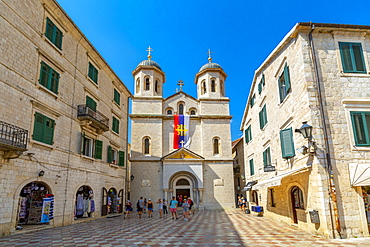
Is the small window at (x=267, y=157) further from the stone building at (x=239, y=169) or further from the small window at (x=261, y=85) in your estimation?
the stone building at (x=239, y=169)

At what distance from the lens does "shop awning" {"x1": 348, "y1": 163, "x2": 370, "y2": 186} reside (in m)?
10.3

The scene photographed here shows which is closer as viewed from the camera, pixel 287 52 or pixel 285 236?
pixel 285 236

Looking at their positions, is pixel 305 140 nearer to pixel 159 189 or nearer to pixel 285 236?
pixel 285 236

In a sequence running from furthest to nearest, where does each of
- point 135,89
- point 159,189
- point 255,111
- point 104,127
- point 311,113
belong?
point 135,89 → point 159,189 → point 255,111 → point 104,127 → point 311,113

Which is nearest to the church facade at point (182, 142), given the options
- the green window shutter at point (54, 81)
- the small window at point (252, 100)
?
the small window at point (252, 100)

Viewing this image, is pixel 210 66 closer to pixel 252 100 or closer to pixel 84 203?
pixel 252 100

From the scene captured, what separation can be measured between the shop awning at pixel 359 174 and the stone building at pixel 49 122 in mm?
13250

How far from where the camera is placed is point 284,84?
14.1 metres

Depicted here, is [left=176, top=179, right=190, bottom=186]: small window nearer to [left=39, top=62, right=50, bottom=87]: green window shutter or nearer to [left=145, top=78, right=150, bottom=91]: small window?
[left=145, top=78, right=150, bottom=91]: small window

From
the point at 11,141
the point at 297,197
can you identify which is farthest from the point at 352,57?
the point at 11,141

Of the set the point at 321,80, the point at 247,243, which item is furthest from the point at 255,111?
the point at 247,243

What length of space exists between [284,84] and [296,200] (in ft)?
19.8

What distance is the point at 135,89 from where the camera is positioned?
3294 centimetres

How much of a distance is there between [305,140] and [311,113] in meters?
1.19
